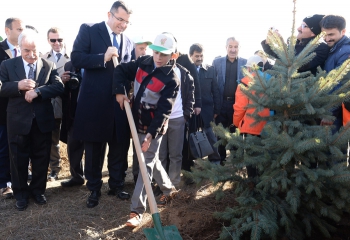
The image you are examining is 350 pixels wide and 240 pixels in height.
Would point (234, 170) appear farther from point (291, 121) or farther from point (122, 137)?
point (122, 137)

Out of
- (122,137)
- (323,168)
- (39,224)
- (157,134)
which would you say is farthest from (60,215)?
(323,168)

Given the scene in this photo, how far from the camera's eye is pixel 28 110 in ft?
14.9

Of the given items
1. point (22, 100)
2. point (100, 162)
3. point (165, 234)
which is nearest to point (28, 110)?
point (22, 100)

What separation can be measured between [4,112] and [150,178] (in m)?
2.27

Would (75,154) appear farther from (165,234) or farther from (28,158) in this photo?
(165,234)

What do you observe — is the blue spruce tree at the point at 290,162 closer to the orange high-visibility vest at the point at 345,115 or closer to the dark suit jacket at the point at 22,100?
the orange high-visibility vest at the point at 345,115

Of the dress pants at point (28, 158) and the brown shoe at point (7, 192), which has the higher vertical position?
the dress pants at point (28, 158)

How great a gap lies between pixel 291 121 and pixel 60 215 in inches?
110

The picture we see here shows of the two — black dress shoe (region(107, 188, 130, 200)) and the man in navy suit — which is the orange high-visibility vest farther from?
black dress shoe (region(107, 188, 130, 200))

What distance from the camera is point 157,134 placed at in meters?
4.03

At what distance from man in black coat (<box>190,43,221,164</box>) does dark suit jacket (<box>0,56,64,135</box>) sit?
2400mm

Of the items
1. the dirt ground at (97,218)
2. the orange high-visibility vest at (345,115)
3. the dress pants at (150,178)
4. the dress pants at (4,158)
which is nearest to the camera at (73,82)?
the dress pants at (4,158)

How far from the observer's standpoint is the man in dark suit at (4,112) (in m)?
4.99

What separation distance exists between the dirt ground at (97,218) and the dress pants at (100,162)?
9.8 inches
